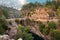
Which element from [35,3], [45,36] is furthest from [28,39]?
[35,3]

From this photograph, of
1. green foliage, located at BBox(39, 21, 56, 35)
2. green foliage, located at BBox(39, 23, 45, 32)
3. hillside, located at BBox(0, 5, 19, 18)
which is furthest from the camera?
hillside, located at BBox(0, 5, 19, 18)

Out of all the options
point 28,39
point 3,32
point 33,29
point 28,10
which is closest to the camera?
point 3,32

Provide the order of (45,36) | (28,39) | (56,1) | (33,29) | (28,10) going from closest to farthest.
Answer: (28,39)
(45,36)
(33,29)
(56,1)
(28,10)

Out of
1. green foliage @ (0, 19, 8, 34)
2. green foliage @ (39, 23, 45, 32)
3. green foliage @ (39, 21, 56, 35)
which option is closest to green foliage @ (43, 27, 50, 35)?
green foliage @ (39, 21, 56, 35)

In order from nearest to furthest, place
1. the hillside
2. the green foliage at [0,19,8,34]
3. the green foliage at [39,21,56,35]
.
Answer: the green foliage at [0,19,8,34] → the green foliage at [39,21,56,35] → the hillside

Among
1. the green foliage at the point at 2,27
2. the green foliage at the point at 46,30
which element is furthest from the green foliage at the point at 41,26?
the green foliage at the point at 2,27

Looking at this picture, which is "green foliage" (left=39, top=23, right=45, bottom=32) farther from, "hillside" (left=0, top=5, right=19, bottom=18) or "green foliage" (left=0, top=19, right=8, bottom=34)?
"green foliage" (left=0, top=19, right=8, bottom=34)

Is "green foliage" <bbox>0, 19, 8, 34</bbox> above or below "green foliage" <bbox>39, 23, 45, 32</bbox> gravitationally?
above

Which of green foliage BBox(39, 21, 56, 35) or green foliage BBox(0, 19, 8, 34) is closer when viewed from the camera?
green foliage BBox(0, 19, 8, 34)

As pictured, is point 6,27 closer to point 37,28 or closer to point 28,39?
point 28,39

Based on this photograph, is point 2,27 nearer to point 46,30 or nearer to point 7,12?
point 46,30

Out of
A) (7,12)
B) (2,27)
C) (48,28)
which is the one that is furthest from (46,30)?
(7,12)
